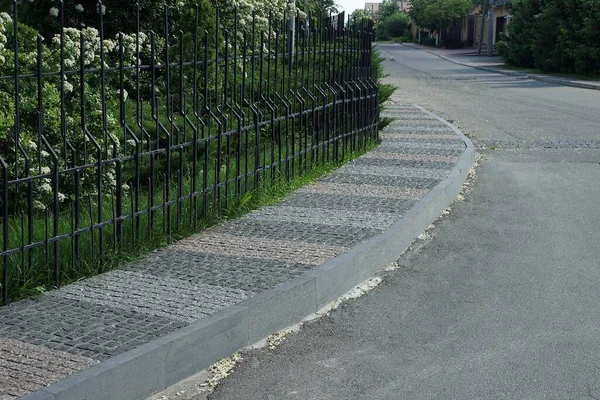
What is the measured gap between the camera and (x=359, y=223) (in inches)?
311

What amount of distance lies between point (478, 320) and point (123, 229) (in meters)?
2.47

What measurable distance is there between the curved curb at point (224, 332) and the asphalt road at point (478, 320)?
0.15 metres

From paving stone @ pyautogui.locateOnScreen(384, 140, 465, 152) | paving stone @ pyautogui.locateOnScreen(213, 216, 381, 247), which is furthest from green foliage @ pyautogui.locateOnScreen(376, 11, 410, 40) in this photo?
paving stone @ pyautogui.locateOnScreen(213, 216, 381, 247)

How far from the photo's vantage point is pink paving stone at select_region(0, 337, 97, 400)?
4.34 m

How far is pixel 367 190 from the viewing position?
30.9ft

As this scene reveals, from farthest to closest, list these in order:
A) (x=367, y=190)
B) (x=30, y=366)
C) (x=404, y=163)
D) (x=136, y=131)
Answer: (x=404, y=163)
(x=136, y=131)
(x=367, y=190)
(x=30, y=366)

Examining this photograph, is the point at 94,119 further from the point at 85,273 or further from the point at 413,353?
the point at 413,353

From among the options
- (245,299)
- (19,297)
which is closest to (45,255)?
(19,297)

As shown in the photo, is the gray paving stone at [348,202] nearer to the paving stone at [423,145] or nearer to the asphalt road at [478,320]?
the asphalt road at [478,320]

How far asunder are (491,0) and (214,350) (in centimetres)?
7272

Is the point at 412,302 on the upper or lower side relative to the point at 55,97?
lower

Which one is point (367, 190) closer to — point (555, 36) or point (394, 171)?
point (394, 171)

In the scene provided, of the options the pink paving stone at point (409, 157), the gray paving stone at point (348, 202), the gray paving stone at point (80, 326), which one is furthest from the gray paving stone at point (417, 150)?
the gray paving stone at point (80, 326)

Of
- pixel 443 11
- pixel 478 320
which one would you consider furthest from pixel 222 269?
pixel 443 11
